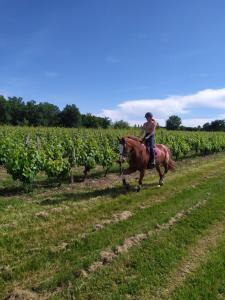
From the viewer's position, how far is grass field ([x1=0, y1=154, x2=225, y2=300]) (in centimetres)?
490

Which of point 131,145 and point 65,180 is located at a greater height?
point 131,145

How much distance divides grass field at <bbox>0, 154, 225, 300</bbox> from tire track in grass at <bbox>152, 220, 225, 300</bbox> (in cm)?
1

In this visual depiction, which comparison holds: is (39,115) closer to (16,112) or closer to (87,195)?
(16,112)

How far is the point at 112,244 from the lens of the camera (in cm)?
635

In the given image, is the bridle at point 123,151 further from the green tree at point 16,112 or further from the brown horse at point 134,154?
the green tree at point 16,112

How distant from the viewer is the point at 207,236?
23.3ft

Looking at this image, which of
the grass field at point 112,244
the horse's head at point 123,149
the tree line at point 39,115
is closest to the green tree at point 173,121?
the tree line at point 39,115

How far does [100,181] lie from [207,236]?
260 inches

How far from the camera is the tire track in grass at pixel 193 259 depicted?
16.2 ft

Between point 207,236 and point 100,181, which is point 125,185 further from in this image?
point 207,236

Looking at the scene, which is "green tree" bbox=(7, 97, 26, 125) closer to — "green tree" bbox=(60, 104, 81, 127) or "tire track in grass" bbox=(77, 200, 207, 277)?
"green tree" bbox=(60, 104, 81, 127)

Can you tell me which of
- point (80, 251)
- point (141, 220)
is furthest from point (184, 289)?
point (141, 220)

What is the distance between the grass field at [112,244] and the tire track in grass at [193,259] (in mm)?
14

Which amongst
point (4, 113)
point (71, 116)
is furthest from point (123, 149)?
point (4, 113)
